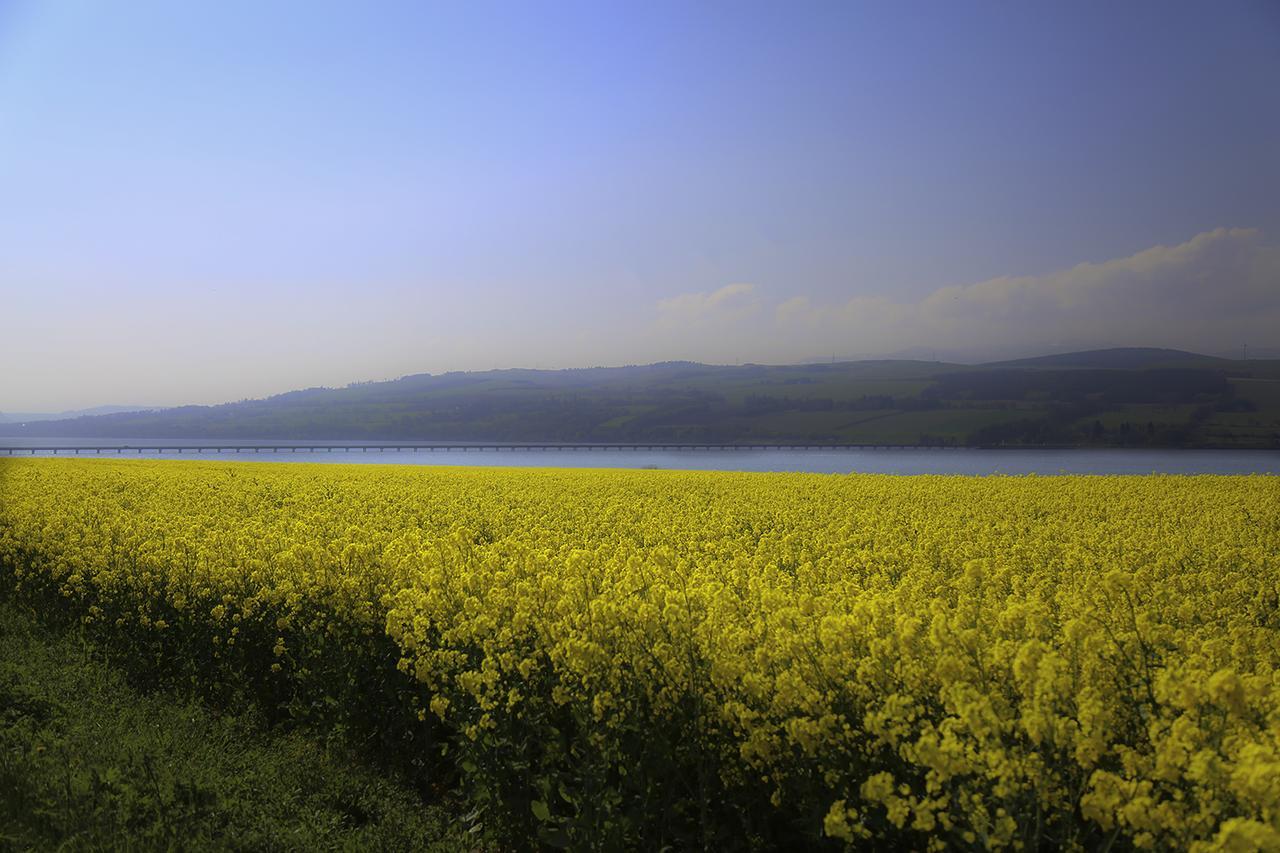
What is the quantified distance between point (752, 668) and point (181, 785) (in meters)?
4.03

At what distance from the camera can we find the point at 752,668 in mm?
4770

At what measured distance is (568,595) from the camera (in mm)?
5898

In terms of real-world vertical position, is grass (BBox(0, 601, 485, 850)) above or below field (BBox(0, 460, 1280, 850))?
below

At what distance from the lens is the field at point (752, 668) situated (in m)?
3.54

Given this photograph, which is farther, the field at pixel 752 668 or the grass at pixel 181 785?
the grass at pixel 181 785

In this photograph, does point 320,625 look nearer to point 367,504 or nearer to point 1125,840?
point 1125,840

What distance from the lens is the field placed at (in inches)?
139

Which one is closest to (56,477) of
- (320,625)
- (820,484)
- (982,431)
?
(820,484)

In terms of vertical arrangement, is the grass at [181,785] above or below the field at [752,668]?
below

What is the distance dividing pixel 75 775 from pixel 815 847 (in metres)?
4.93

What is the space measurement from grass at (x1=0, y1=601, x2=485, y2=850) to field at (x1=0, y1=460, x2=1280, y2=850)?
1.01 feet

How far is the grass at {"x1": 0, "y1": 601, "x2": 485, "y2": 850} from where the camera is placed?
5.47 meters

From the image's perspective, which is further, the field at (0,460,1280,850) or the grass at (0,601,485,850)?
the grass at (0,601,485,850)

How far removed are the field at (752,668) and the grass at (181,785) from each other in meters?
0.31
